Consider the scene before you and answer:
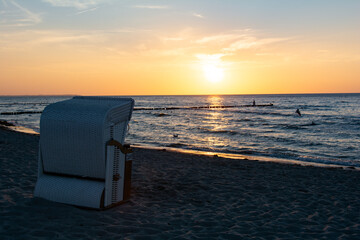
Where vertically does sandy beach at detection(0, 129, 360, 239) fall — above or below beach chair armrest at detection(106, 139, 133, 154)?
below

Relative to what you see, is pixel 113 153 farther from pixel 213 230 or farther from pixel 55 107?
pixel 213 230

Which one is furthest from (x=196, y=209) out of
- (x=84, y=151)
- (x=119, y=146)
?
(x=84, y=151)

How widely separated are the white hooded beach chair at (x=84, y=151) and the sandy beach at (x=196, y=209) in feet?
0.91

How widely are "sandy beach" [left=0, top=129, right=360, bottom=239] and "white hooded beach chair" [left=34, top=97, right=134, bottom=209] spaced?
0.28 meters

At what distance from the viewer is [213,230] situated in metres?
5.27

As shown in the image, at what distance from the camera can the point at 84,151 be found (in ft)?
17.8

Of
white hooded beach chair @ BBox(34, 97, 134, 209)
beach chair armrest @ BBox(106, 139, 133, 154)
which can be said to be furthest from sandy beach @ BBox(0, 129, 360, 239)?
beach chair armrest @ BBox(106, 139, 133, 154)

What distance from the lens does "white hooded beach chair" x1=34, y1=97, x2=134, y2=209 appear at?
5.34m

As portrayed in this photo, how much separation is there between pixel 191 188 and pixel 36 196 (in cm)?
367

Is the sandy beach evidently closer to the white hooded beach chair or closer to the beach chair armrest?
the white hooded beach chair

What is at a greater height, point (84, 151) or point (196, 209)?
point (84, 151)

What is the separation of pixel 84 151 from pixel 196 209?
2.54 meters

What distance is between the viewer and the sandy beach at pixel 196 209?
5.02 m

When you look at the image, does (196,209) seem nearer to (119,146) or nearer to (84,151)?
(119,146)
